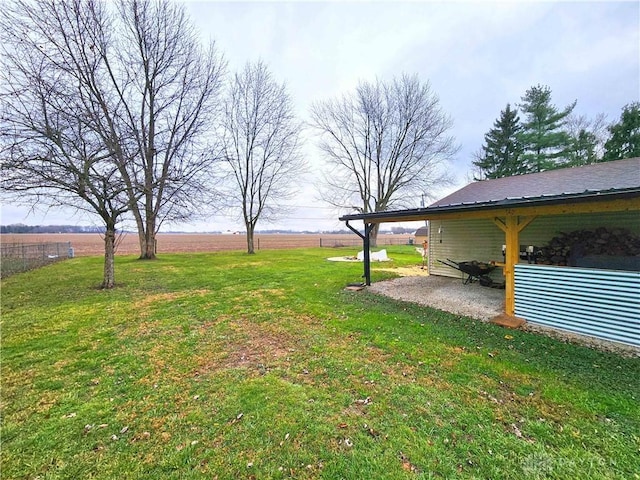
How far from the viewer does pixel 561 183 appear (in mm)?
6648

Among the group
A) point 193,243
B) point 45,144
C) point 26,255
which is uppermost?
point 45,144

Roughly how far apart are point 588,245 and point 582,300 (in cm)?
248

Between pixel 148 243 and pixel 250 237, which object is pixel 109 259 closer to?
pixel 148 243

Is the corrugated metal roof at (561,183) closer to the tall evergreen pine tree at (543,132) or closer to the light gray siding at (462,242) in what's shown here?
the light gray siding at (462,242)

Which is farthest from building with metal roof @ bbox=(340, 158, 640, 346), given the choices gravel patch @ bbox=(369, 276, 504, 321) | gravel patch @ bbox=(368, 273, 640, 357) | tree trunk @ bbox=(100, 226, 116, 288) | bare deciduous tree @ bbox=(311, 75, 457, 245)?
bare deciduous tree @ bbox=(311, 75, 457, 245)

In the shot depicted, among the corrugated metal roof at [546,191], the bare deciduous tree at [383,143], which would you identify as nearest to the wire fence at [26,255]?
the corrugated metal roof at [546,191]

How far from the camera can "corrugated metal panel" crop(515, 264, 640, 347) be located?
140 inches

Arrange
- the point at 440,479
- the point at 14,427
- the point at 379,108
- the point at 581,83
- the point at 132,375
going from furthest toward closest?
1. the point at 379,108
2. the point at 581,83
3. the point at 132,375
4. the point at 14,427
5. the point at 440,479

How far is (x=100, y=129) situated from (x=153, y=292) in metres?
4.37

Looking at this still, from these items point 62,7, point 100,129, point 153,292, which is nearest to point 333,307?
point 153,292

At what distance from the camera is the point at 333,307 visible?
18.3 feet

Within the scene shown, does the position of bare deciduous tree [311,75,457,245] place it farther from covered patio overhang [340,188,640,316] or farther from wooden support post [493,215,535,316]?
wooden support post [493,215,535,316]

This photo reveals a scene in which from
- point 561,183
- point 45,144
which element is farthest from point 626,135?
point 45,144

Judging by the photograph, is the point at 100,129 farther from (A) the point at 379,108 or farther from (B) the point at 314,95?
(A) the point at 379,108
